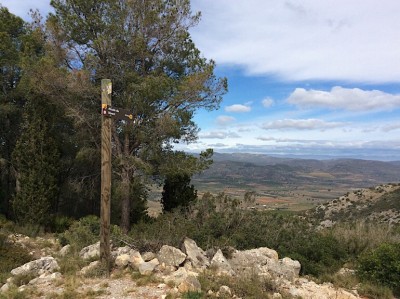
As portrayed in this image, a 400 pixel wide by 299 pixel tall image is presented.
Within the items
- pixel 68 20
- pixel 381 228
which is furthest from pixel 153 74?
pixel 381 228

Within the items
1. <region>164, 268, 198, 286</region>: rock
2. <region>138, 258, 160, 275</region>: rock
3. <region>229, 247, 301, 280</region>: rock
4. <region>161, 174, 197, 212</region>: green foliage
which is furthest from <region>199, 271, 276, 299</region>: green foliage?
<region>161, 174, 197, 212</region>: green foliage

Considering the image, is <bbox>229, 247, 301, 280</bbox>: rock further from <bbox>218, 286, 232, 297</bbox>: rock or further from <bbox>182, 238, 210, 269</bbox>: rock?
<bbox>218, 286, 232, 297</bbox>: rock

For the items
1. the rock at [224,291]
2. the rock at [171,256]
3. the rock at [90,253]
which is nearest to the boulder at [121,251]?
the rock at [90,253]

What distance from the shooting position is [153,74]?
44.0 feet

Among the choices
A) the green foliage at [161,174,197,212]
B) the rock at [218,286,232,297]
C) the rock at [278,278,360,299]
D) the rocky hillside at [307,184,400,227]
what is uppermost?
the green foliage at [161,174,197,212]

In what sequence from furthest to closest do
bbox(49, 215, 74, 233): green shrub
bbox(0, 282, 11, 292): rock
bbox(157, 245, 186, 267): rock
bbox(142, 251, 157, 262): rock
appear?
1. bbox(49, 215, 74, 233): green shrub
2. bbox(142, 251, 157, 262): rock
3. bbox(157, 245, 186, 267): rock
4. bbox(0, 282, 11, 292): rock

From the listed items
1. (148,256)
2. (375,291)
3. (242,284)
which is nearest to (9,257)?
(148,256)

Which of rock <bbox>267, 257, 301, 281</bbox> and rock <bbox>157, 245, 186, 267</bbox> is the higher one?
rock <bbox>157, 245, 186, 267</bbox>

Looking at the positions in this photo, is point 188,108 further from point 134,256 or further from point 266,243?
point 134,256

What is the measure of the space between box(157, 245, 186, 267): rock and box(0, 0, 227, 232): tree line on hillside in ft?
17.6

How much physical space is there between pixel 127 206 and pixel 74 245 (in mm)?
4686

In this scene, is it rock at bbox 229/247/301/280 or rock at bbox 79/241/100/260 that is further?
rock at bbox 79/241/100/260

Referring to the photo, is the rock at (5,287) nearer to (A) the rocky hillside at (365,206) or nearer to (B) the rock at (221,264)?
(B) the rock at (221,264)

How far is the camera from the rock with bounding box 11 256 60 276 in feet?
24.6
